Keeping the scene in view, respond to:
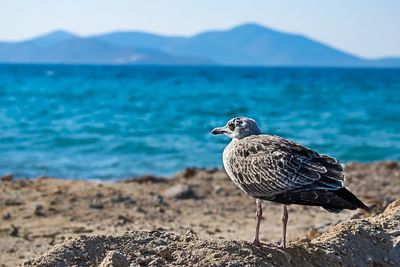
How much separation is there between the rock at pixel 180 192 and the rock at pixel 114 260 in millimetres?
7396

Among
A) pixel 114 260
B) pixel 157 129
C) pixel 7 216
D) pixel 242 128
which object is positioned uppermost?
pixel 242 128

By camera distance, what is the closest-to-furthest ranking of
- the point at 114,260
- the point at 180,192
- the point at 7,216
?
1. the point at 114,260
2. the point at 7,216
3. the point at 180,192

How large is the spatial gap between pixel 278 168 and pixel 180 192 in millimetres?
6981

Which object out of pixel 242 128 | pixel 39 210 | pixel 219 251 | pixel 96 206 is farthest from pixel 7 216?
pixel 219 251

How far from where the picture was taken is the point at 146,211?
37.3 ft

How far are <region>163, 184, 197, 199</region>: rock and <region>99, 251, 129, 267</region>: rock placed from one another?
740 cm

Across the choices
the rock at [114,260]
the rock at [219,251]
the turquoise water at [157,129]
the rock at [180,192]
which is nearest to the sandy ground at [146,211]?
the rock at [180,192]

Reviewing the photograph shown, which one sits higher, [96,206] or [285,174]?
[285,174]

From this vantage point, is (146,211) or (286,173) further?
(146,211)

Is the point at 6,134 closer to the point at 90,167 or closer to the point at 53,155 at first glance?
the point at 53,155

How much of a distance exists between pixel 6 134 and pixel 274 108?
1555cm

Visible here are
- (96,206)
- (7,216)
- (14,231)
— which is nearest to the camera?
(14,231)

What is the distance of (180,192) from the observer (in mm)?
12609

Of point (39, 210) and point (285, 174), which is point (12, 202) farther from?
point (285, 174)
